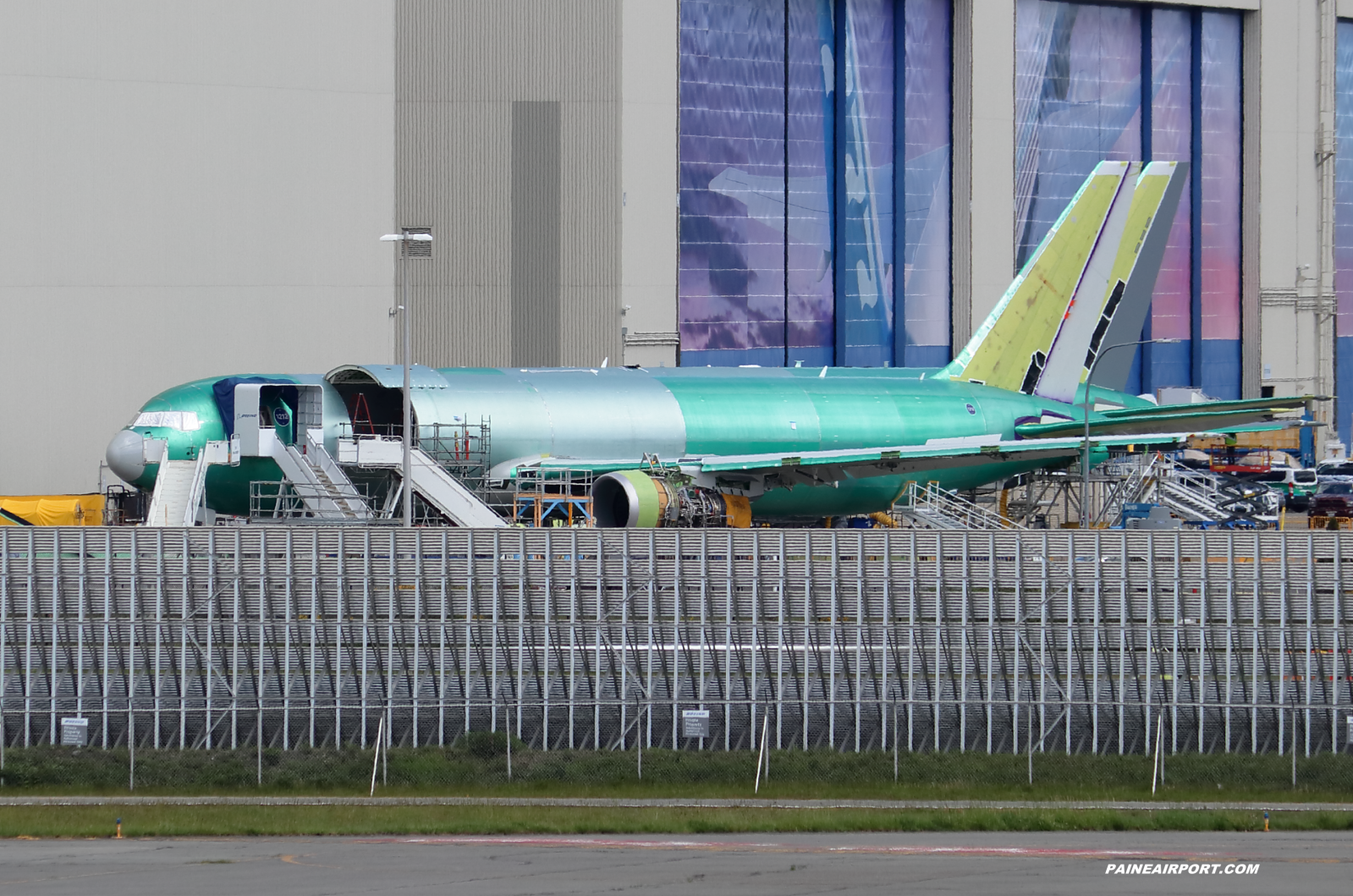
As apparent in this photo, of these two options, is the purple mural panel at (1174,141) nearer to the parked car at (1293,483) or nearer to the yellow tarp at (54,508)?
the parked car at (1293,483)

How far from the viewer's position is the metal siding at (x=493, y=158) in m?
72.9

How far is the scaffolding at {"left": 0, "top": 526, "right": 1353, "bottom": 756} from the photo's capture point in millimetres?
28625

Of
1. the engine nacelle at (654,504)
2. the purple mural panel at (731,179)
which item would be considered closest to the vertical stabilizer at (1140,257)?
the engine nacelle at (654,504)

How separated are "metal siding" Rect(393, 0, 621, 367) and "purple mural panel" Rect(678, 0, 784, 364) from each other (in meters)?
4.49

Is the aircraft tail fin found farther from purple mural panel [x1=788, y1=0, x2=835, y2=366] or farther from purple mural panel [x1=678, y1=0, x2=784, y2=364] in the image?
purple mural panel [x1=788, y1=0, x2=835, y2=366]

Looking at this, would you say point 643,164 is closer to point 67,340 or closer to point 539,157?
point 539,157

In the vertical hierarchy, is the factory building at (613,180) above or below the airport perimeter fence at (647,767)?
above

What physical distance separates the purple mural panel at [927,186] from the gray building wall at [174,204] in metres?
26.4

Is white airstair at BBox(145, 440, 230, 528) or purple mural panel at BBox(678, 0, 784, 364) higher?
purple mural panel at BBox(678, 0, 784, 364)

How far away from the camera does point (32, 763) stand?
27375 mm

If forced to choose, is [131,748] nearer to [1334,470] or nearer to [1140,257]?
[1140,257]

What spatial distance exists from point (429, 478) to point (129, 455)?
8.78 m

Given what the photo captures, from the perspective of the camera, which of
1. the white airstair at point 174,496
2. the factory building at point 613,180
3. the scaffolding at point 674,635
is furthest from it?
the factory building at point 613,180

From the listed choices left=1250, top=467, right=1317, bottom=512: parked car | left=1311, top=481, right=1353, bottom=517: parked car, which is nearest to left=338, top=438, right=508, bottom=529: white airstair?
left=1311, top=481, right=1353, bottom=517: parked car
